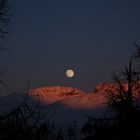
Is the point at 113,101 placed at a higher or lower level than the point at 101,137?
higher

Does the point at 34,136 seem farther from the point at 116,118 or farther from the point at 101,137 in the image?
the point at 116,118

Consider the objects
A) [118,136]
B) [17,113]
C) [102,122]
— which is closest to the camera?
[17,113]

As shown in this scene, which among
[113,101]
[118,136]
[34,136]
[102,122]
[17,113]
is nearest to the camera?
[34,136]

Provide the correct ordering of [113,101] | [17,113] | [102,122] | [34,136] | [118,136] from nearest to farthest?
[34,136] < [17,113] < [118,136] < [102,122] < [113,101]

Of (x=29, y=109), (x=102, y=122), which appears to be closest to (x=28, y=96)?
(x=29, y=109)

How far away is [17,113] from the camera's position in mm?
4816

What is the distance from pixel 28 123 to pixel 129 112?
17.7 m

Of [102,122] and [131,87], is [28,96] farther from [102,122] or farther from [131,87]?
[131,87]

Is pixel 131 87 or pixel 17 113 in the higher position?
pixel 131 87

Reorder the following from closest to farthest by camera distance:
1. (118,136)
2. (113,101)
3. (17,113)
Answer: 1. (17,113)
2. (118,136)
3. (113,101)

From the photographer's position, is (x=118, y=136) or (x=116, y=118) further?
(x=116, y=118)

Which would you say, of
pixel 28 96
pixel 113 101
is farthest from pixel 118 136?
pixel 28 96

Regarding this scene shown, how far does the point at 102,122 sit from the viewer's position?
860 inches

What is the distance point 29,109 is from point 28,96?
18cm
